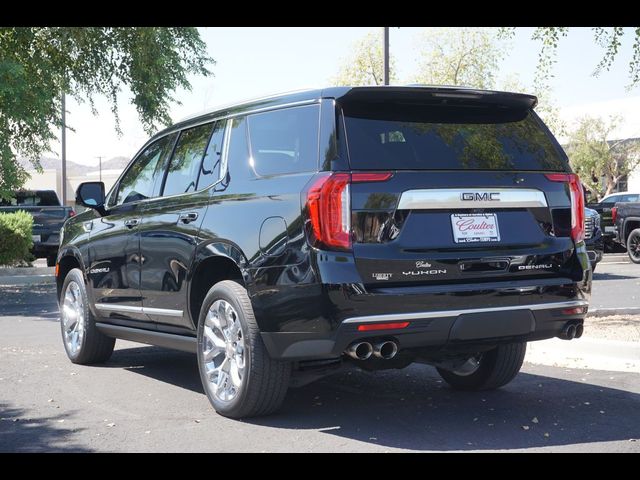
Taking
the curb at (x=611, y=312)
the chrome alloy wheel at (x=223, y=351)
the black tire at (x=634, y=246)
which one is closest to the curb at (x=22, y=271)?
the curb at (x=611, y=312)

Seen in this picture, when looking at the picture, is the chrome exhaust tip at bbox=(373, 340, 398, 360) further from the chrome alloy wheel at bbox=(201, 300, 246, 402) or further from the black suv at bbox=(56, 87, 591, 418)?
the chrome alloy wheel at bbox=(201, 300, 246, 402)

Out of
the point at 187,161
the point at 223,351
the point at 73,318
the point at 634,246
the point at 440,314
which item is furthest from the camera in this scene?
the point at 634,246

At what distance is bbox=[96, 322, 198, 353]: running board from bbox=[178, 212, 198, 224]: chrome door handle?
0.81m

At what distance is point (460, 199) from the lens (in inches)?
218

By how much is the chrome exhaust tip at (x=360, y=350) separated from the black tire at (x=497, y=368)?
162 centimetres

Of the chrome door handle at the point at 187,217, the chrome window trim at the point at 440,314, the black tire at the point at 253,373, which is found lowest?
the black tire at the point at 253,373

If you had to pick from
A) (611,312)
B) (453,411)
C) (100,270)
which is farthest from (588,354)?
(100,270)

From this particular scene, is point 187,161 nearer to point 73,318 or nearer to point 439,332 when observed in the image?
point 73,318

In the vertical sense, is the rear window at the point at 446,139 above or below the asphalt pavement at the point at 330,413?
above

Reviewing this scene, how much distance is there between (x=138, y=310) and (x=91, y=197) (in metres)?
1.39

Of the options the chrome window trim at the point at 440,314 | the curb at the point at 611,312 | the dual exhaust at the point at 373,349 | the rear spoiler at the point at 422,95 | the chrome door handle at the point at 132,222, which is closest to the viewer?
the chrome window trim at the point at 440,314

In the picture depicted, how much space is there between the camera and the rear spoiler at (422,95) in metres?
5.59

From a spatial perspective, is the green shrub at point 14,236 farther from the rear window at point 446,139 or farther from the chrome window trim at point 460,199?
the chrome window trim at point 460,199

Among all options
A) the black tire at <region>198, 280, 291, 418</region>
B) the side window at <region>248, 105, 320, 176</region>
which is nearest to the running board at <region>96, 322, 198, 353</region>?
the black tire at <region>198, 280, 291, 418</region>
